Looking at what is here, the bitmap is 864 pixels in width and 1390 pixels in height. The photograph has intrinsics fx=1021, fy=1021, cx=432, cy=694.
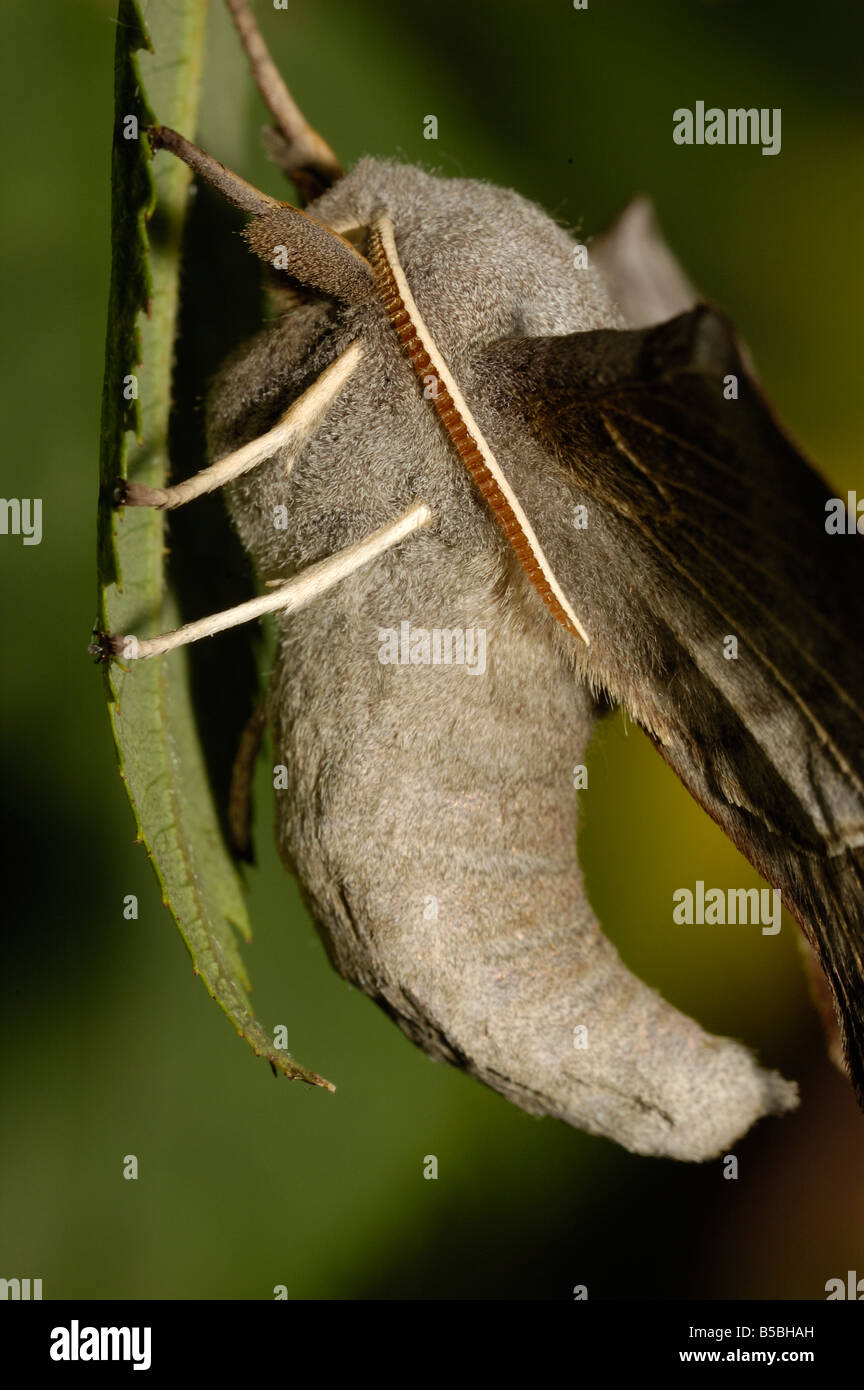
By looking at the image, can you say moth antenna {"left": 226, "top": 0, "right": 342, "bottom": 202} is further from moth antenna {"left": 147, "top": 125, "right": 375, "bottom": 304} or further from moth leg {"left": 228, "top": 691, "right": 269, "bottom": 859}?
moth leg {"left": 228, "top": 691, "right": 269, "bottom": 859}

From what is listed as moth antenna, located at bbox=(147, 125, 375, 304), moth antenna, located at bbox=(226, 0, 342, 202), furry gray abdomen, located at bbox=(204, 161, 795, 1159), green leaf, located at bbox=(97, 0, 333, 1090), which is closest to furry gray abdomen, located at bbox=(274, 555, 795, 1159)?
furry gray abdomen, located at bbox=(204, 161, 795, 1159)

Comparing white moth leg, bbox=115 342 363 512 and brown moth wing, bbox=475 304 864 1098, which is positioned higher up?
white moth leg, bbox=115 342 363 512

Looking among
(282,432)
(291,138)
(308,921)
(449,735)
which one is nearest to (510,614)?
(449,735)

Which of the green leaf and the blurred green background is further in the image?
the blurred green background

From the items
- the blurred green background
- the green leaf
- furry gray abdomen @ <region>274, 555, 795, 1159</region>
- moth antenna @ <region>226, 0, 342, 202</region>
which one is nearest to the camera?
the green leaf

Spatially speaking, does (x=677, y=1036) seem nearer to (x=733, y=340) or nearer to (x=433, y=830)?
(x=433, y=830)
